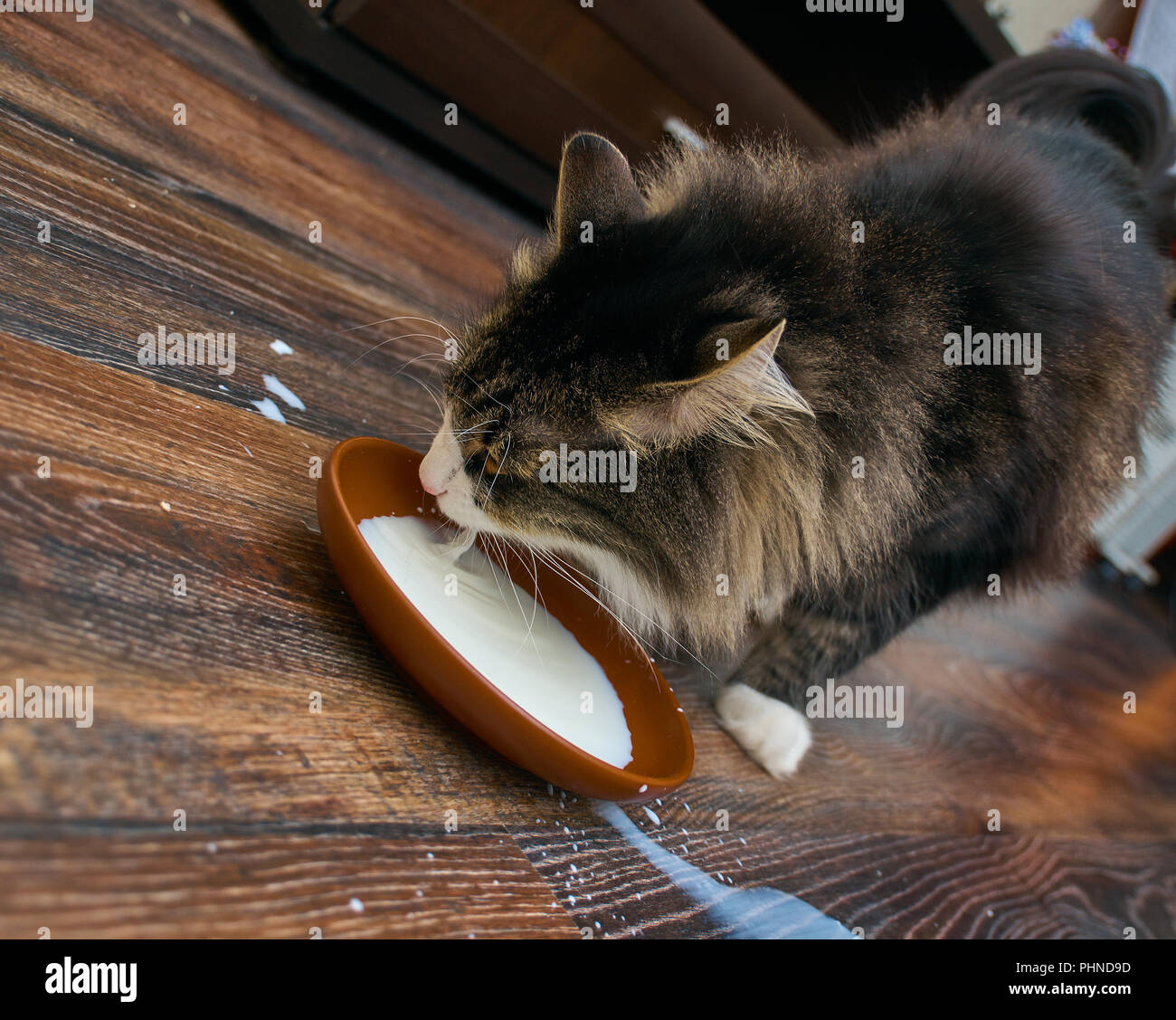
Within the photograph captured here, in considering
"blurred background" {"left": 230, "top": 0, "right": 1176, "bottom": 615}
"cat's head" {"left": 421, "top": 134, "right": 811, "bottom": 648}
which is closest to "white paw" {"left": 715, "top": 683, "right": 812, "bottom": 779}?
"cat's head" {"left": 421, "top": 134, "right": 811, "bottom": 648}

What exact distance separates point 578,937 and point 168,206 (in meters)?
1.20

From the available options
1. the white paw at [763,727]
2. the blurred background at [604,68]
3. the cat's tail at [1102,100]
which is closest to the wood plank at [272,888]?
the white paw at [763,727]

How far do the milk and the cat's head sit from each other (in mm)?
73

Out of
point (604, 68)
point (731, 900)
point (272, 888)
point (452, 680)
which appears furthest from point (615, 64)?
point (272, 888)

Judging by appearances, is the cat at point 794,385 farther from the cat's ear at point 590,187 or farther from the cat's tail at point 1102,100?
the cat's tail at point 1102,100

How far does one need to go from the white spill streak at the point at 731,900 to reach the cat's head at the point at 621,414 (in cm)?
29

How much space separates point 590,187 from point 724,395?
397mm

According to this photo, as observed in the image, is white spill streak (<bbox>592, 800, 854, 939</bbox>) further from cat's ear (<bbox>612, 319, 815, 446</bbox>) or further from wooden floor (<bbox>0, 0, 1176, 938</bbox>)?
cat's ear (<bbox>612, 319, 815, 446</bbox>)

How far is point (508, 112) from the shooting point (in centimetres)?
219

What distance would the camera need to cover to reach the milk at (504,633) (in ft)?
3.03

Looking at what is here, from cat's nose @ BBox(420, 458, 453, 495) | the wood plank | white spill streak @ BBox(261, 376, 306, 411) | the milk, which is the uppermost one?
white spill streak @ BBox(261, 376, 306, 411)

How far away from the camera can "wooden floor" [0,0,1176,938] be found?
2.01ft

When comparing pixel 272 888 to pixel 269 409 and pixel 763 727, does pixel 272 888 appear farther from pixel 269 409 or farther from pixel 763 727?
pixel 763 727

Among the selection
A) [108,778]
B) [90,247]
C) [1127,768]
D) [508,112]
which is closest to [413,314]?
[90,247]
